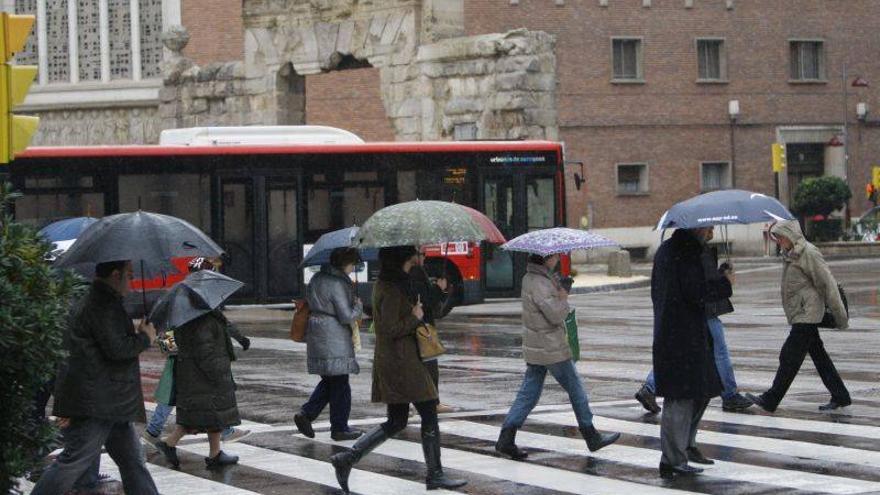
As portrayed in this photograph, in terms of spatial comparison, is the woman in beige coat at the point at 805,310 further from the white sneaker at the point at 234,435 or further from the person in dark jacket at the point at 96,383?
the person in dark jacket at the point at 96,383

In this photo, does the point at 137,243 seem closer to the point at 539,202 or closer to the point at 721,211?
the point at 721,211

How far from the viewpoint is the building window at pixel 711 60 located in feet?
179

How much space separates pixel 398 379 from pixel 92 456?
7.19ft

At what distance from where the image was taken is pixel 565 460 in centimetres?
1314

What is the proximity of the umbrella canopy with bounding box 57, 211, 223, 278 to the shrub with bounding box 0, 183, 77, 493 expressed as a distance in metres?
1.80

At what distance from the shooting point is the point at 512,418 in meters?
13.3

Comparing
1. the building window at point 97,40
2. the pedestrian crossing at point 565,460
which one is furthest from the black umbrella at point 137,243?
the building window at point 97,40

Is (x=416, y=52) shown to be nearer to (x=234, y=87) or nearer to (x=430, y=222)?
(x=234, y=87)

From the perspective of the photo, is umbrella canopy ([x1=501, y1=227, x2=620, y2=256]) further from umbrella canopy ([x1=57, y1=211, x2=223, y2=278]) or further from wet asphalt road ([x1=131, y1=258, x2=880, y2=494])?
umbrella canopy ([x1=57, y1=211, x2=223, y2=278])

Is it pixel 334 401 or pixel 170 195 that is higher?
pixel 170 195

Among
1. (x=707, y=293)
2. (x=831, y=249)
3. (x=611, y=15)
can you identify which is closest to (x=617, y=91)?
(x=611, y=15)

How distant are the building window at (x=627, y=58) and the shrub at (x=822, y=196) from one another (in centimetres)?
604

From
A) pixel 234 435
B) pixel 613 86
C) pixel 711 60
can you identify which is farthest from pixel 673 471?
pixel 711 60

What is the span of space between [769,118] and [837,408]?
134 feet
